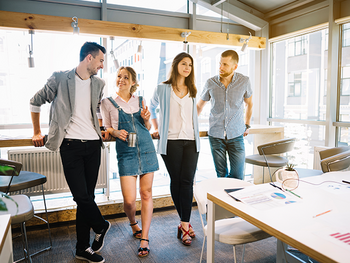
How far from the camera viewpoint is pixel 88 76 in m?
2.24

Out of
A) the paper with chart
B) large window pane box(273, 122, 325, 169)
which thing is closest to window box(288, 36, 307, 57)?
large window pane box(273, 122, 325, 169)

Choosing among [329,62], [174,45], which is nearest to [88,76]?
[174,45]

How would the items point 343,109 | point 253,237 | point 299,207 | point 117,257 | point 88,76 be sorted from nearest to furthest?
point 299,207, point 253,237, point 88,76, point 117,257, point 343,109

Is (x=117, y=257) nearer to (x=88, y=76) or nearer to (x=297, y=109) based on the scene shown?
(x=88, y=76)

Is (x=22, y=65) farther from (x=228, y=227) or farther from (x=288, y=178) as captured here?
(x=288, y=178)

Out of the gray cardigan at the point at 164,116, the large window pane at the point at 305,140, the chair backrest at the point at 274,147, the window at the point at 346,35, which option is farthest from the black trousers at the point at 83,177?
the window at the point at 346,35

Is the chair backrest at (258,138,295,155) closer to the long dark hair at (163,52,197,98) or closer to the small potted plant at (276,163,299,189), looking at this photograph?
the long dark hair at (163,52,197,98)

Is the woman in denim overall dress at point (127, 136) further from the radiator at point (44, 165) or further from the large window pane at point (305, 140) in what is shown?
the large window pane at point (305, 140)

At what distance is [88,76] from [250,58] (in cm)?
319

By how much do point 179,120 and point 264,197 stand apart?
125 cm

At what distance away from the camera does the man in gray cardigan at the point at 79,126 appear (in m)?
2.13

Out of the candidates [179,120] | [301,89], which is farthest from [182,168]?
[301,89]

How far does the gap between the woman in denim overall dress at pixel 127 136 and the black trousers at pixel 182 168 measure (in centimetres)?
16

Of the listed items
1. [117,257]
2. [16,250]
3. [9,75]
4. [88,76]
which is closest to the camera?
[88,76]
